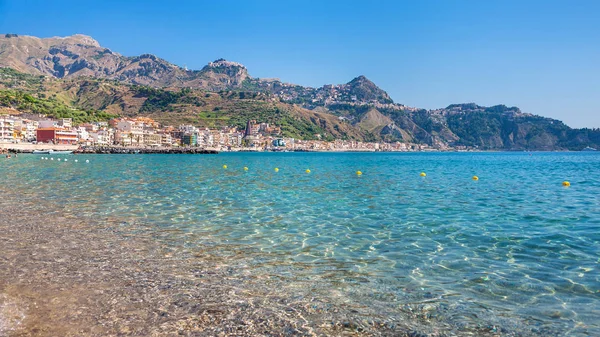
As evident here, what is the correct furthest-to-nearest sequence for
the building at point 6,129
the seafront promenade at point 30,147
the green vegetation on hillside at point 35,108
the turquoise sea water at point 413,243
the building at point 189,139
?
the building at point 189,139 → the green vegetation on hillside at point 35,108 → the building at point 6,129 → the seafront promenade at point 30,147 → the turquoise sea water at point 413,243

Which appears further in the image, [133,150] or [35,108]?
[35,108]

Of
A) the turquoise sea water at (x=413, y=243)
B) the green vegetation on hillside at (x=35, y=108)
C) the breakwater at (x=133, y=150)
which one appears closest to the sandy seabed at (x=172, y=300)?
the turquoise sea water at (x=413, y=243)

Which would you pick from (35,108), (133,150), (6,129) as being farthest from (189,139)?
(6,129)

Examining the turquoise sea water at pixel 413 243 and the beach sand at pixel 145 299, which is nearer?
the beach sand at pixel 145 299

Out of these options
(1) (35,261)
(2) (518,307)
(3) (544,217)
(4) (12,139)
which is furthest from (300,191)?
(4) (12,139)

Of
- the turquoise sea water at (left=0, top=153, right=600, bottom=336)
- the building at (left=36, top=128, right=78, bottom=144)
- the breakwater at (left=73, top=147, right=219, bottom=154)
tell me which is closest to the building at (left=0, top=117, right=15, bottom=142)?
the building at (left=36, top=128, right=78, bottom=144)

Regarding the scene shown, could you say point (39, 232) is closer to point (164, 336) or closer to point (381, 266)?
point (164, 336)

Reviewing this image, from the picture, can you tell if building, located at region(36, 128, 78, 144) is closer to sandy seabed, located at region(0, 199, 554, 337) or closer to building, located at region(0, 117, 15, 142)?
building, located at region(0, 117, 15, 142)

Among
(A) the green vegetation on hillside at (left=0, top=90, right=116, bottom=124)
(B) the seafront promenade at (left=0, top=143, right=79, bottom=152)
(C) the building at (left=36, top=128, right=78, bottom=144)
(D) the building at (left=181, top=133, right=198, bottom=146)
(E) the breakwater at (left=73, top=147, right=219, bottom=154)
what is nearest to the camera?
(B) the seafront promenade at (left=0, top=143, right=79, bottom=152)

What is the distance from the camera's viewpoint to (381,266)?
34.7 ft

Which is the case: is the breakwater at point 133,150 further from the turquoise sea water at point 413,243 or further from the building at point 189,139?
the turquoise sea water at point 413,243

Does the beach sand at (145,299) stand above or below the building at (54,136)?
below

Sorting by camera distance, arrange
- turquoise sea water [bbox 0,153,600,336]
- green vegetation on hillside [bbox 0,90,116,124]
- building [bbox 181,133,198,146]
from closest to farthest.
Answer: turquoise sea water [bbox 0,153,600,336]
green vegetation on hillside [bbox 0,90,116,124]
building [bbox 181,133,198,146]

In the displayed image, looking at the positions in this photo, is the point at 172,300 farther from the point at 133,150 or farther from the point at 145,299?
the point at 133,150
